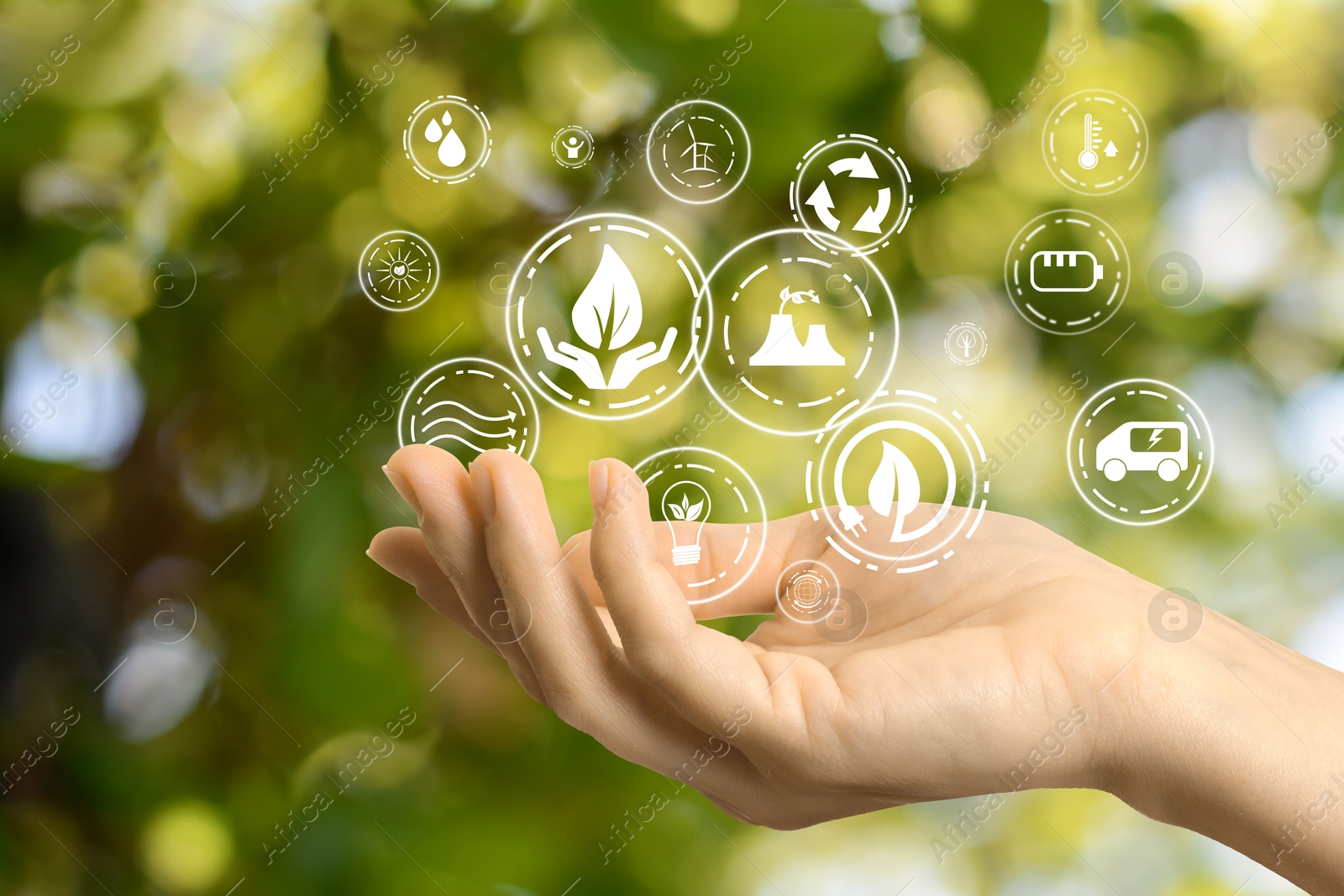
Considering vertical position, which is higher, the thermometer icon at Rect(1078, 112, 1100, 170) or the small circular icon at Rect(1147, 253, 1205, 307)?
the thermometer icon at Rect(1078, 112, 1100, 170)

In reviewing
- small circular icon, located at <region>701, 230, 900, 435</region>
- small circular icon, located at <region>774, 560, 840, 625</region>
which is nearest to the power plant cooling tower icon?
small circular icon, located at <region>701, 230, 900, 435</region>

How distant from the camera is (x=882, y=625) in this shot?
440mm

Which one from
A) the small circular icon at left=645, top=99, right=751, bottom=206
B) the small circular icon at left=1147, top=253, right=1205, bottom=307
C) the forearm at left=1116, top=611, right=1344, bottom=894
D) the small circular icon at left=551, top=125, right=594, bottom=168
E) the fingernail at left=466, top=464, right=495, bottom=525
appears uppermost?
the small circular icon at left=551, top=125, right=594, bottom=168

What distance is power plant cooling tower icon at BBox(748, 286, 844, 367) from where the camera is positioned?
52 cm

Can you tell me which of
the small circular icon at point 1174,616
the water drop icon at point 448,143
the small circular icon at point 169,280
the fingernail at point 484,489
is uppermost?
the small circular icon at point 169,280

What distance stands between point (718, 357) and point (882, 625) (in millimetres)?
163

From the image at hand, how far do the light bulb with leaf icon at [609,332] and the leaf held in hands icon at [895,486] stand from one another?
12cm

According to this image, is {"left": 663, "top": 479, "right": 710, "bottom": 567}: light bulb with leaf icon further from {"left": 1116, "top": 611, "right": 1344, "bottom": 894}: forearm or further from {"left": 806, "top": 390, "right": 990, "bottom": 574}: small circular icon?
{"left": 1116, "top": 611, "right": 1344, "bottom": 894}: forearm

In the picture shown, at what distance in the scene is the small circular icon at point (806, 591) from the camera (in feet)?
1.47

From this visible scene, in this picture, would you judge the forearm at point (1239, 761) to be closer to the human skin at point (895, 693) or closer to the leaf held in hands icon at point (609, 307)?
the human skin at point (895, 693)

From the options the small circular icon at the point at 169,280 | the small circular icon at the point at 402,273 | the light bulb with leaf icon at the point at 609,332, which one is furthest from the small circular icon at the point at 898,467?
the small circular icon at the point at 169,280

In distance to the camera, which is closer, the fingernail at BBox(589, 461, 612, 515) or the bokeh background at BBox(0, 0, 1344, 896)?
the fingernail at BBox(589, 461, 612, 515)

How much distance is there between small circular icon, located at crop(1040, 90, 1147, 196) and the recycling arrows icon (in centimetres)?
9

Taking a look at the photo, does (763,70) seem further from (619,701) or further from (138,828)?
(138,828)
